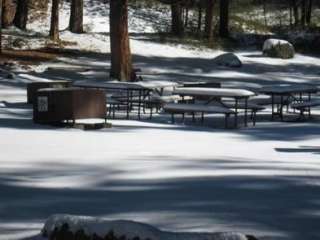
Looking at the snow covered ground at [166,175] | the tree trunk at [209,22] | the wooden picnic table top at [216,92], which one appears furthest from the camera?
the tree trunk at [209,22]

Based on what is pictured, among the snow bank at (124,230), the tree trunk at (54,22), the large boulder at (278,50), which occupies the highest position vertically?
the tree trunk at (54,22)

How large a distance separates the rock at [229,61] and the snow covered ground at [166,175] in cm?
1499

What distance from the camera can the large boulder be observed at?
38281 mm

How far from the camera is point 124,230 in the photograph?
17.1 ft

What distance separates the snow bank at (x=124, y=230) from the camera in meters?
4.98

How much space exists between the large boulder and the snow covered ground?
64.0ft

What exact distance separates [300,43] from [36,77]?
21.3m

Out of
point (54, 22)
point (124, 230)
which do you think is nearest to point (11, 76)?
point (54, 22)

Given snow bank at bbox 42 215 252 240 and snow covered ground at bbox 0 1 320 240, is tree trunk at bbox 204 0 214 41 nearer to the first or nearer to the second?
snow covered ground at bbox 0 1 320 240

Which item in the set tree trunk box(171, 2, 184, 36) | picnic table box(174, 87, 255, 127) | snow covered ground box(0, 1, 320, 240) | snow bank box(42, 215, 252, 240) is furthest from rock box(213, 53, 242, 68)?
snow bank box(42, 215, 252, 240)

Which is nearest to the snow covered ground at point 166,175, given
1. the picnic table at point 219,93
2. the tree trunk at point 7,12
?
the picnic table at point 219,93

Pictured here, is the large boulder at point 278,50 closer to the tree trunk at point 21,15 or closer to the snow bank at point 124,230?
the tree trunk at point 21,15

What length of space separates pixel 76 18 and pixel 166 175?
29.8 metres

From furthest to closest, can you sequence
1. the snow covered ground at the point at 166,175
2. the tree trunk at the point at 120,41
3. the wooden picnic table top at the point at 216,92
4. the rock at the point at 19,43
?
the rock at the point at 19,43
the tree trunk at the point at 120,41
the wooden picnic table top at the point at 216,92
the snow covered ground at the point at 166,175
